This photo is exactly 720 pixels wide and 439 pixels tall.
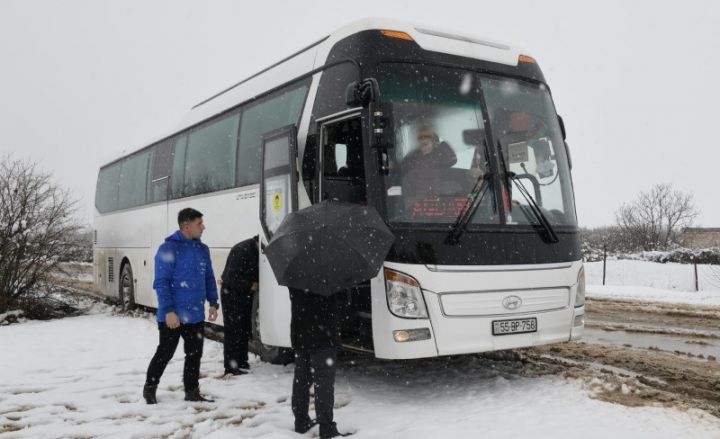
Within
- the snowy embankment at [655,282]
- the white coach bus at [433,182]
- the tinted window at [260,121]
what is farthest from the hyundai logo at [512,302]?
the snowy embankment at [655,282]

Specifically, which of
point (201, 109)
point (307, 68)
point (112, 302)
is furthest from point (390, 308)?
point (112, 302)

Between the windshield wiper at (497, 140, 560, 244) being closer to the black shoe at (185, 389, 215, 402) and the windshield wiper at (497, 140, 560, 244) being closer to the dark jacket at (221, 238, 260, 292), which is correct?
the dark jacket at (221, 238, 260, 292)

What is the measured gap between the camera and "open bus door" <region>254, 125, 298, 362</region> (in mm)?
6883

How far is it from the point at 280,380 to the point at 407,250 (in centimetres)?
242

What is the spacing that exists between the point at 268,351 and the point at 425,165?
3.30 metres

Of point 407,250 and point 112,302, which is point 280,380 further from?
point 112,302

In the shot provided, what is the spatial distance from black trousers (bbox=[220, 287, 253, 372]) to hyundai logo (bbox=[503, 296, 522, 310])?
317 centimetres

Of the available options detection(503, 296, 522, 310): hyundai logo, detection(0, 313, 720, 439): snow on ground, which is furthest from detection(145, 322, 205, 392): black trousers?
detection(503, 296, 522, 310): hyundai logo

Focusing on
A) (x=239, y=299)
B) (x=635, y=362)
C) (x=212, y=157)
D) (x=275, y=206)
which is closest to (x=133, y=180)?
(x=212, y=157)

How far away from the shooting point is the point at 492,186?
20.3 ft

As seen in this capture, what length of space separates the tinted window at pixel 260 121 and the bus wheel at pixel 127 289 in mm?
6082

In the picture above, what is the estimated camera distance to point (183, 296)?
5.86m

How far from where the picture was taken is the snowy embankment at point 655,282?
19.1 m

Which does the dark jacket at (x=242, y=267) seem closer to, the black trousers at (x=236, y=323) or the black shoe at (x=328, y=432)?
the black trousers at (x=236, y=323)
